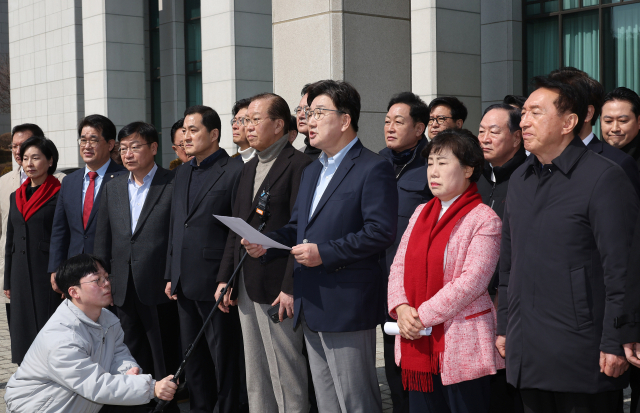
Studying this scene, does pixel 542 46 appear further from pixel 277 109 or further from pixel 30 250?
pixel 30 250

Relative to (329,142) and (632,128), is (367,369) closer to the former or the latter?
(329,142)

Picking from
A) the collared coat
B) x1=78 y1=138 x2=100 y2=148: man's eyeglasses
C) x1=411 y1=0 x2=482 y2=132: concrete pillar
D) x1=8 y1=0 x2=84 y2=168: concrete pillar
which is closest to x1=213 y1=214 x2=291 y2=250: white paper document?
the collared coat

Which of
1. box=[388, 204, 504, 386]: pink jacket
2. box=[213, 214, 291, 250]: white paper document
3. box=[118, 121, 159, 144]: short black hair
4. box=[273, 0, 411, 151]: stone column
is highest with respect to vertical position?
box=[273, 0, 411, 151]: stone column

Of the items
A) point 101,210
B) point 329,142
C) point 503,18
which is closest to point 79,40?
point 503,18

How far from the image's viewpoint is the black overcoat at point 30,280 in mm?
6637

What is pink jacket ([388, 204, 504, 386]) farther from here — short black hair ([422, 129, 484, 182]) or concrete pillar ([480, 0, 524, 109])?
concrete pillar ([480, 0, 524, 109])

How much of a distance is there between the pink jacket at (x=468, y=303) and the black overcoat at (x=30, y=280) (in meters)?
4.14

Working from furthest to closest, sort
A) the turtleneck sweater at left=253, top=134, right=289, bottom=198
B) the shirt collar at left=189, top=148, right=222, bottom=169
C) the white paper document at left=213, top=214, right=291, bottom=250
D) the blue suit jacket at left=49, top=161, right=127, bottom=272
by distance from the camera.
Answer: the blue suit jacket at left=49, top=161, right=127, bottom=272 → the shirt collar at left=189, top=148, right=222, bottom=169 → the turtleneck sweater at left=253, top=134, right=289, bottom=198 → the white paper document at left=213, top=214, right=291, bottom=250

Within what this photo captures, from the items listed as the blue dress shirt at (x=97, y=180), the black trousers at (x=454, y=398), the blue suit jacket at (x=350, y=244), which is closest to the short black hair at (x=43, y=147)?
the blue dress shirt at (x=97, y=180)

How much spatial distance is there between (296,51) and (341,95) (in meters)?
4.45

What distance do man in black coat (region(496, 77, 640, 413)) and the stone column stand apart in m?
4.94

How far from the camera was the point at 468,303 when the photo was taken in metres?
3.67

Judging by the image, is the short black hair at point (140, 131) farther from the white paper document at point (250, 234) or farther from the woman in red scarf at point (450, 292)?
the woman in red scarf at point (450, 292)

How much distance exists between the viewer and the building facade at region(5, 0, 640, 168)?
8.52 meters
